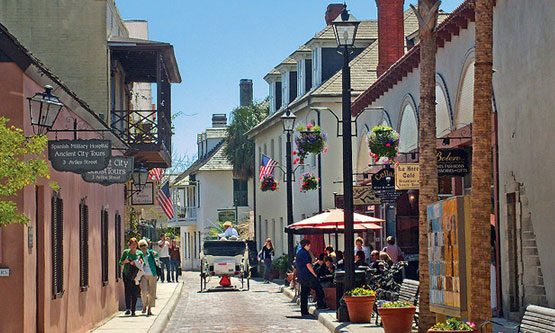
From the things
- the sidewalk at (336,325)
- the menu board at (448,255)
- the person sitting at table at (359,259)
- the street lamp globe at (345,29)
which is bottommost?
the sidewalk at (336,325)

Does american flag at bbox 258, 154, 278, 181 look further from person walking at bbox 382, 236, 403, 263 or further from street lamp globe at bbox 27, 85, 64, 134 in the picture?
street lamp globe at bbox 27, 85, 64, 134

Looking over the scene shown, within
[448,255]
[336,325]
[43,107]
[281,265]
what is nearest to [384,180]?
[336,325]

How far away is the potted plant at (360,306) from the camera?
19.5 m

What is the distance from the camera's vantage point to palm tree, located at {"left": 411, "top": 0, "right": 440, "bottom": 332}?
51.3 feet

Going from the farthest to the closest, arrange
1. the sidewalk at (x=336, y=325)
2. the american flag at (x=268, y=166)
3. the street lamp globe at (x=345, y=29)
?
the american flag at (x=268, y=166)
the street lamp globe at (x=345, y=29)
the sidewalk at (x=336, y=325)

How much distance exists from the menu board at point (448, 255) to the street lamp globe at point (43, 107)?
520cm

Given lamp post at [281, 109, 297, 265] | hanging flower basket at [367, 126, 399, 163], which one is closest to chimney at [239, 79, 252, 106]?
lamp post at [281, 109, 297, 265]

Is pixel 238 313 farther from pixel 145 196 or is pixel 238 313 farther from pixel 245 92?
pixel 245 92

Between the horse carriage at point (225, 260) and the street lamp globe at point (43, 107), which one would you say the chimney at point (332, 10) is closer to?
the horse carriage at point (225, 260)

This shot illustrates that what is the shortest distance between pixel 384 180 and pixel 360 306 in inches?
298

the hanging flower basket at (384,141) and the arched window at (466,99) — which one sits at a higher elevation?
the arched window at (466,99)

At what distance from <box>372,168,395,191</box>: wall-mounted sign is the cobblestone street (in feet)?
12.3

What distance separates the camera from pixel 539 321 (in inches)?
399

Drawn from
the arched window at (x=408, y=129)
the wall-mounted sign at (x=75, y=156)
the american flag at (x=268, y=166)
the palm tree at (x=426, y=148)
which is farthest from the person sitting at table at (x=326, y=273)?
the american flag at (x=268, y=166)
